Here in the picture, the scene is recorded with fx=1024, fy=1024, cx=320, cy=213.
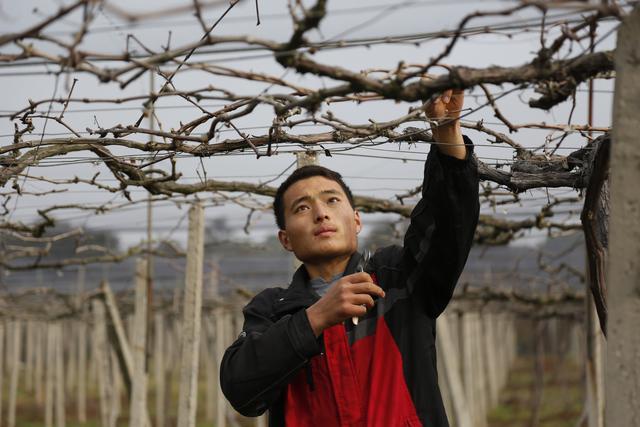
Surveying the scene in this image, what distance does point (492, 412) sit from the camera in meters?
17.8

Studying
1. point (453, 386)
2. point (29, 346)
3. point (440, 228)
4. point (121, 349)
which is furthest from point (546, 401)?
point (440, 228)

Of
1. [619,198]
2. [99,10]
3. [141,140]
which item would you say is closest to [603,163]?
[619,198]

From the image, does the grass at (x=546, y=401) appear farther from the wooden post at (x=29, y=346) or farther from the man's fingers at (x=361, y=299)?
the man's fingers at (x=361, y=299)

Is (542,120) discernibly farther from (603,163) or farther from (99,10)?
(99,10)

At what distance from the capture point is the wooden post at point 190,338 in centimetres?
588

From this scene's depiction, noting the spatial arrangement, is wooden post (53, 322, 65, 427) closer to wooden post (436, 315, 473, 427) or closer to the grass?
the grass

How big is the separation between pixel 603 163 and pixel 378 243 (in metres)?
8.28

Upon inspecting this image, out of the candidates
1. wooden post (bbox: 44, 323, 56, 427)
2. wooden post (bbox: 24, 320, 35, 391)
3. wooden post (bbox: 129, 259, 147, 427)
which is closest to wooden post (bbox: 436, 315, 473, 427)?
wooden post (bbox: 129, 259, 147, 427)

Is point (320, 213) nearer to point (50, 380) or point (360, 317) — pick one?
point (360, 317)

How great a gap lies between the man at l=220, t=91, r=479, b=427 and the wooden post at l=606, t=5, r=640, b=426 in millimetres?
512

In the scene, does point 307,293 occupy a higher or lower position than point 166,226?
lower

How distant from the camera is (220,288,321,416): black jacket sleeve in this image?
2.61 metres

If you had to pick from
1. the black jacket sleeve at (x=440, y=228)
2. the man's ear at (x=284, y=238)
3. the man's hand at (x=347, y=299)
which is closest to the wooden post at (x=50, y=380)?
the man's ear at (x=284, y=238)

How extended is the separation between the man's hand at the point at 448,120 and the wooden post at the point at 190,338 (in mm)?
3566
